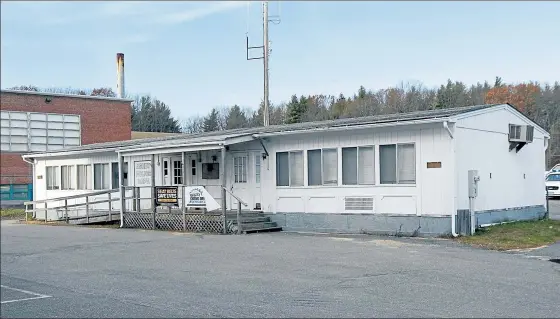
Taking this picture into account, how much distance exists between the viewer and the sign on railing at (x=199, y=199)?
20.5 meters

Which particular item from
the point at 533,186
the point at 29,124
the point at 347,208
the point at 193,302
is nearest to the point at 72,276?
the point at 193,302

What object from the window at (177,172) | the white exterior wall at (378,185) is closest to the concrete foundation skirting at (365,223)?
the white exterior wall at (378,185)

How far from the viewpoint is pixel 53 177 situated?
30422 millimetres

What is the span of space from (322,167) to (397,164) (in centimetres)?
263

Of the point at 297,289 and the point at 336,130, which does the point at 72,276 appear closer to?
the point at 297,289

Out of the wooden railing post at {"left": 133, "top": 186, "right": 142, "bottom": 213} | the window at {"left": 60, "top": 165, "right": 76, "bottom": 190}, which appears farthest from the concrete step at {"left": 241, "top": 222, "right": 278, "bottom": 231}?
the window at {"left": 60, "top": 165, "right": 76, "bottom": 190}

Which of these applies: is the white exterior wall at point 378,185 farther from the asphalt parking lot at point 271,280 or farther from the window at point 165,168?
the window at point 165,168

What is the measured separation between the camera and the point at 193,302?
8.72m

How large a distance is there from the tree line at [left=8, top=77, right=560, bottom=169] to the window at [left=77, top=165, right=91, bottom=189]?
2229 cm

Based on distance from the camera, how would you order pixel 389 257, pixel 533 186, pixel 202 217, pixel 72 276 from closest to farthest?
pixel 72 276, pixel 389 257, pixel 202 217, pixel 533 186

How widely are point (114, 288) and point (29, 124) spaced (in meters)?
6.62

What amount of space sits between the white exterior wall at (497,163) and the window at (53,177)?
19.7m

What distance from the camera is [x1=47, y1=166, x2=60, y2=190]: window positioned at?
30.0m

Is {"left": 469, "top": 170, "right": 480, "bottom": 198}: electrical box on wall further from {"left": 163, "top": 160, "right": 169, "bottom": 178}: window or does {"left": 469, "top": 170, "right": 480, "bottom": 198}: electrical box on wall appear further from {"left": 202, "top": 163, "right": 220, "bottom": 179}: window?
{"left": 163, "top": 160, "right": 169, "bottom": 178}: window
